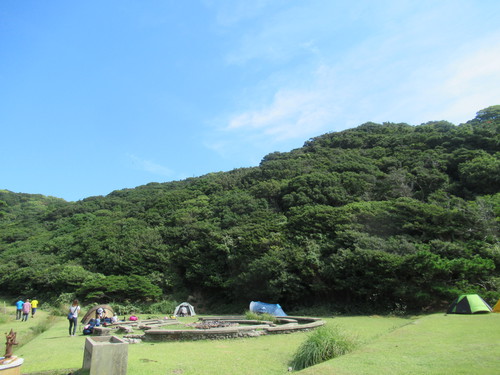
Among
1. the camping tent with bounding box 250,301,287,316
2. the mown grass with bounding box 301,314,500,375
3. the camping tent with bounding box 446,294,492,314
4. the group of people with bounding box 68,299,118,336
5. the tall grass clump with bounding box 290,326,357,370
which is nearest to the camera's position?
the mown grass with bounding box 301,314,500,375

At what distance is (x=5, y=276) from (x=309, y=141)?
50.4 m

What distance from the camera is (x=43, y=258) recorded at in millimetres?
38469

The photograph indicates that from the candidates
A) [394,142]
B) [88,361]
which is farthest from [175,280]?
[394,142]

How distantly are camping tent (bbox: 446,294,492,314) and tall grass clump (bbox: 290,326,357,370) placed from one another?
29.1ft

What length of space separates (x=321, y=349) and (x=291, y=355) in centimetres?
166

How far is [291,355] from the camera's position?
855 centimetres

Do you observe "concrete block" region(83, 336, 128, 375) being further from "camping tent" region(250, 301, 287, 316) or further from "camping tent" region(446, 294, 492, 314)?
"camping tent" region(446, 294, 492, 314)

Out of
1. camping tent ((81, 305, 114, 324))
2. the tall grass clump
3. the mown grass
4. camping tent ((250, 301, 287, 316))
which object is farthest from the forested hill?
the tall grass clump

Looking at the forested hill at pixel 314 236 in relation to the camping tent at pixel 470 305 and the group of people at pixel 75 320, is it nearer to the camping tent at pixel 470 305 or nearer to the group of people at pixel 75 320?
the camping tent at pixel 470 305

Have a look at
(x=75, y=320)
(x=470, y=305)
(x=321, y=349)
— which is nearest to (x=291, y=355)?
(x=321, y=349)

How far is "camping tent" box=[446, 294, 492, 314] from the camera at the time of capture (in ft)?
44.2

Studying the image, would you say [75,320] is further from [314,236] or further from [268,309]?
[314,236]

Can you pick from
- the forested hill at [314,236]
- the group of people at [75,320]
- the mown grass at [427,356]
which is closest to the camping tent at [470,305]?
the forested hill at [314,236]

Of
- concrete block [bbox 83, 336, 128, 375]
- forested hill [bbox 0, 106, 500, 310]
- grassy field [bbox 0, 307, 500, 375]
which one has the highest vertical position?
forested hill [bbox 0, 106, 500, 310]
